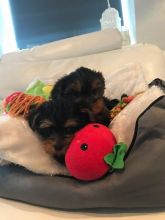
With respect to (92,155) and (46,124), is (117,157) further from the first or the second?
(46,124)

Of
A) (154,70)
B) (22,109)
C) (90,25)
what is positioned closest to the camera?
(22,109)

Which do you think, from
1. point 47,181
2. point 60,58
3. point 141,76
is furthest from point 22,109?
point 60,58

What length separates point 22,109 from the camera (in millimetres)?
885

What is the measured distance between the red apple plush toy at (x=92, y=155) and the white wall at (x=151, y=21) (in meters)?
1.88

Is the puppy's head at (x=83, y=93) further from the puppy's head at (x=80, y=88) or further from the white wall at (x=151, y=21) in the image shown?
the white wall at (x=151, y=21)

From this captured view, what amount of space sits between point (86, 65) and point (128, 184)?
1205 millimetres

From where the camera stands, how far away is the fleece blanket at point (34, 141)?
758 mm

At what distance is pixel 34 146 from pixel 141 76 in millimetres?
483

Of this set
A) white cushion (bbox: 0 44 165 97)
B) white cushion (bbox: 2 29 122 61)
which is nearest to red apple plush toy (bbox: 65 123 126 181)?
white cushion (bbox: 0 44 165 97)

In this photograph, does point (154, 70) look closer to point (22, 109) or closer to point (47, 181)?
point (22, 109)

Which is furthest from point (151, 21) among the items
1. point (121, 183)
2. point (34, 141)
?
point (121, 183)

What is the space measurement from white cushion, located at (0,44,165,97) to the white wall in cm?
69

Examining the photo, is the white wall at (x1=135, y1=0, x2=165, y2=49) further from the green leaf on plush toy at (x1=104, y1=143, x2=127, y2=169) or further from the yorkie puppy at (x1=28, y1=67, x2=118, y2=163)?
the green leaf on plush toy at (x1=104, y1=143, x2=127, y2=169)

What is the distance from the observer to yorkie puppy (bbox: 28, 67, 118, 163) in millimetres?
722
